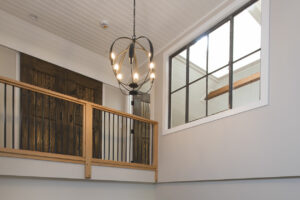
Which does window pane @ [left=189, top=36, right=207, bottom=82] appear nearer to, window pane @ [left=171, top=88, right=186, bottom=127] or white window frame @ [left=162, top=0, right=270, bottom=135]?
white window frame @ [left=162, top=0, right=270, bottom=135]

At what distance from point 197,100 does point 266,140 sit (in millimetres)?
1534

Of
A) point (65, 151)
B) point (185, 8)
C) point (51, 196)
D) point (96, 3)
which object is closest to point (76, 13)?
point (96, 3)

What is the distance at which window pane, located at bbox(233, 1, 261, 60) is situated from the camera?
3643 millimetres

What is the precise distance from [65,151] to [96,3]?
109 inches

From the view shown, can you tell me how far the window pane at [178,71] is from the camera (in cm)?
477

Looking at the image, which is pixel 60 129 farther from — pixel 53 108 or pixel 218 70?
pixel 218 70

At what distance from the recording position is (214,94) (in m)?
4.11

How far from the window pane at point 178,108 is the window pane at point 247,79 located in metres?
1.15

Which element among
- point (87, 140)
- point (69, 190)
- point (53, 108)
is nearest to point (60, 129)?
point (53, 108)

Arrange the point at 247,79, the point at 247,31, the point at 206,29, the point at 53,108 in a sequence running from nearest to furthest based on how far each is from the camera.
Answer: the point at 247,79 < the point at 247,31 < the point at 206,29 < the point at 53,108

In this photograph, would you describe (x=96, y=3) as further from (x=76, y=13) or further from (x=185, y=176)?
(x=185, y=176)

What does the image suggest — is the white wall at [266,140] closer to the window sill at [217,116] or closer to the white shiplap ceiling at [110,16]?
the window sill at [217,116]

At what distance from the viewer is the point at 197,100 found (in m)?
4.38

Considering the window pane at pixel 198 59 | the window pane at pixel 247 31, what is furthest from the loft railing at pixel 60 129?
the window pane at pixel 247 31
